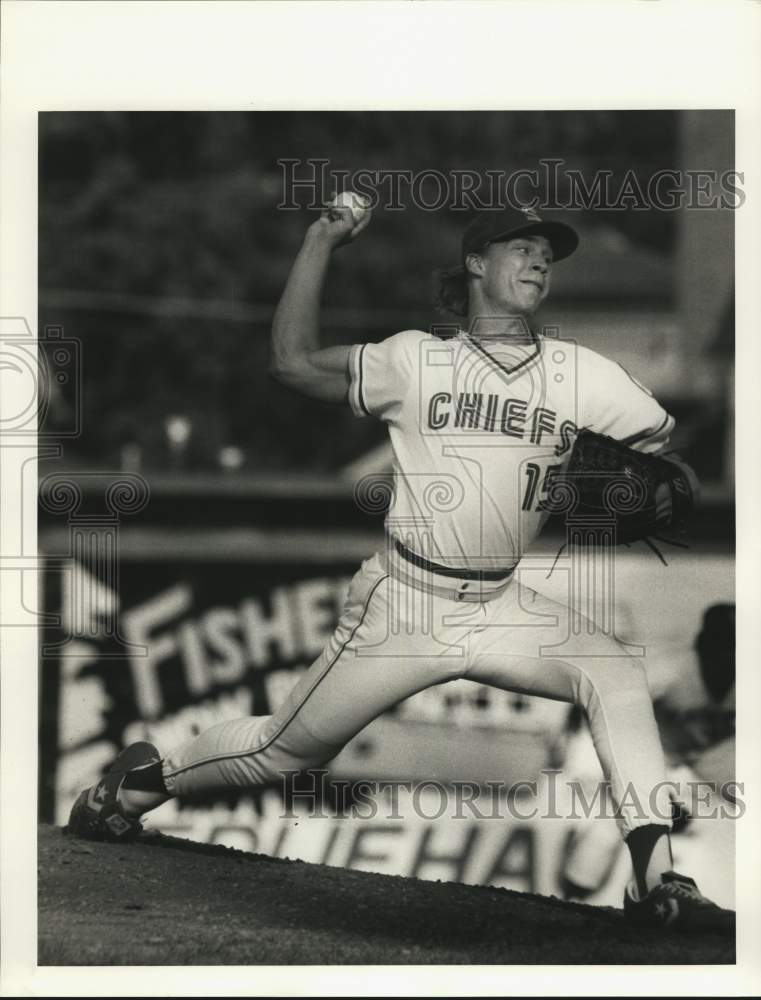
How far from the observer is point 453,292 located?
4473 mm

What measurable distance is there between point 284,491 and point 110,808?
4.45 ft

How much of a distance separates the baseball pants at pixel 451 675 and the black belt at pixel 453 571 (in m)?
0.02

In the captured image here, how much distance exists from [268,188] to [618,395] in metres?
1.52

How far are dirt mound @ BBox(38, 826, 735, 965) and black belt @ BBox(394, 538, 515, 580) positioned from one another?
0.94m

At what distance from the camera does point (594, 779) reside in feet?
14.7

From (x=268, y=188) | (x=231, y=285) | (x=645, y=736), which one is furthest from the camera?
(x=231, y=285)

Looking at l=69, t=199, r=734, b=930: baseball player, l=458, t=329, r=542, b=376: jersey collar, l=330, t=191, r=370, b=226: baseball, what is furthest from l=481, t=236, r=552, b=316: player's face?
l=330, t=191, r=370, b=226: baseball

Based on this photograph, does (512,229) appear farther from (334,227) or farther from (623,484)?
(623,484)

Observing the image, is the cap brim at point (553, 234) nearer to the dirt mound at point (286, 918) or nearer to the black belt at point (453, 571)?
the black belt at point (453, 571)

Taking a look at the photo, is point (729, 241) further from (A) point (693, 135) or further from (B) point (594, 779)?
(B) point (594, 779)

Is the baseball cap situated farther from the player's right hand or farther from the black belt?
the black belt

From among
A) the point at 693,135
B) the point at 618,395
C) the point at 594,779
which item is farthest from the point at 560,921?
the point at 693,135

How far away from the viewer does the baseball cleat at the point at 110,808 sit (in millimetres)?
4523

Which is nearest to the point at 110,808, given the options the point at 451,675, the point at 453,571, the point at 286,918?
the point at 286,918
